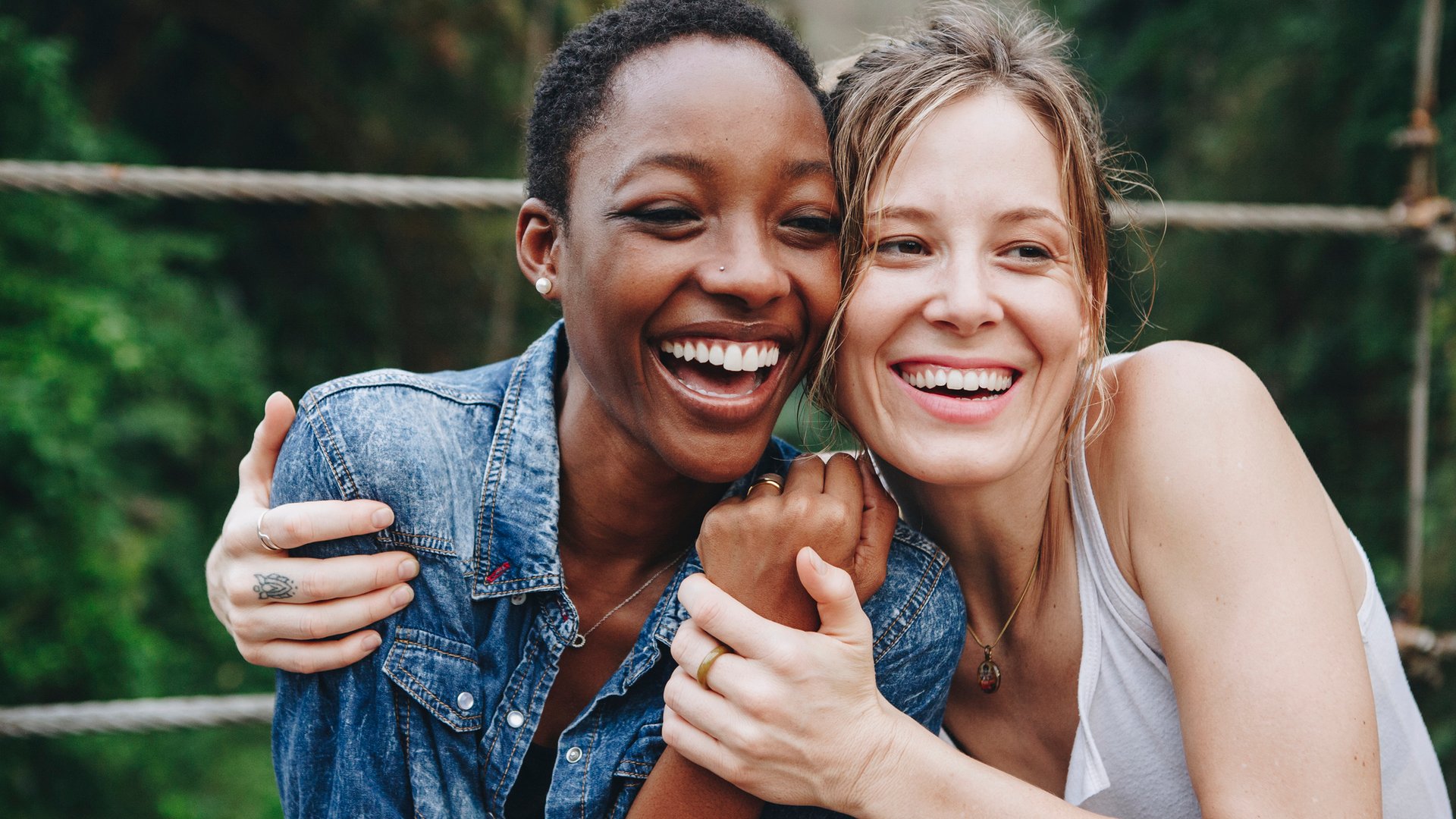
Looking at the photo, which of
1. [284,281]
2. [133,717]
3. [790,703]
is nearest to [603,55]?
[790,703]

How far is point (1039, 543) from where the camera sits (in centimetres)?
201

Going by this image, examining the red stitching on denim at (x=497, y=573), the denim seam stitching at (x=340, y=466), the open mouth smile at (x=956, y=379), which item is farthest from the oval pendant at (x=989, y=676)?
the denim seam stitching at (x=340, y=466)

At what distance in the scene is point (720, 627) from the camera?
156 cm

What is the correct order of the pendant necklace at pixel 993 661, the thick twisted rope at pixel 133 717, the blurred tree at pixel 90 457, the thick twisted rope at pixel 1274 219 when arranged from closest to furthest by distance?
the pendant necklace at pixel 993 661 < the thick twisted rope at pixel 133 717 < the thick twisted rope at pixel 1274 219 < the blurred tree at pixel 90 457

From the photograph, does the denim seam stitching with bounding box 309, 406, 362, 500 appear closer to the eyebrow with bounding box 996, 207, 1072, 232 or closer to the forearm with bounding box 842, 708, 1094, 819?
the forearm with bounding box 842, 708, 1094, 819

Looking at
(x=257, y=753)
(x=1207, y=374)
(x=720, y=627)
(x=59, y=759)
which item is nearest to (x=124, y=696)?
(x=59, y=759)

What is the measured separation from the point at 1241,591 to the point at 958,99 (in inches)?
34.1

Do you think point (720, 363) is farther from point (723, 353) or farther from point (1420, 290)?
point (1420, 290)

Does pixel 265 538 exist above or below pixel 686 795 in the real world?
above

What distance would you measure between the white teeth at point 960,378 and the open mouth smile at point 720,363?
0.23 metres

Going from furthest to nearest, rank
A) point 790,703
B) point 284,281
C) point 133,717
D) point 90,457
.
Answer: point 284,281 < point 90,457 < point 133,717 < point 790,703

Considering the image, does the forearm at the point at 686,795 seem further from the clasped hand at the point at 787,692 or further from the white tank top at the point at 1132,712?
the white tank top at the point at 1132,712

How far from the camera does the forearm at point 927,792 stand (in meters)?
1.57

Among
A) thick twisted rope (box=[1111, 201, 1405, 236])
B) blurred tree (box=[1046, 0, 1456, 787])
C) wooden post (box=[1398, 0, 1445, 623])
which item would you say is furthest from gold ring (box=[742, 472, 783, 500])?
blurred tree (box=[1046, 0, 1456, 787])
